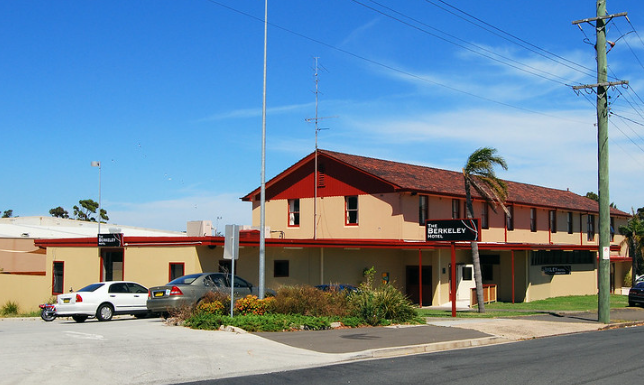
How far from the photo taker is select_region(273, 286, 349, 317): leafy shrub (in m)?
19.7

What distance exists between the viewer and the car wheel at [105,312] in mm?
23188

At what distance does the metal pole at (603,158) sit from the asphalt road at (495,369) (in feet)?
25.7

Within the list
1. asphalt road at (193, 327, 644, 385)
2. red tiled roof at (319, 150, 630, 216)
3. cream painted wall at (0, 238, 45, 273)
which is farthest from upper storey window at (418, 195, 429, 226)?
cream painted wall at (0, 238, 45, 273)

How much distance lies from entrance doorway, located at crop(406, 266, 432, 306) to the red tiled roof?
4.07 meters

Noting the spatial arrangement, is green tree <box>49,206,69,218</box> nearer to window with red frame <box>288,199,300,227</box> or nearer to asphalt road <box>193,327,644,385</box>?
window with red frame <box>288,199,300,227</box>

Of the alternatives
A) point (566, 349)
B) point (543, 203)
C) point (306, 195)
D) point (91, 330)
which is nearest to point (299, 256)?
point (306, 195)

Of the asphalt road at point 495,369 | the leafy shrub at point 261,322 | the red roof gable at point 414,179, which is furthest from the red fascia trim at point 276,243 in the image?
the asphalt road at point 495,369

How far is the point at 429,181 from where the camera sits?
3700 centimetres

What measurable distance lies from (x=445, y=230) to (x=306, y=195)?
14483mm

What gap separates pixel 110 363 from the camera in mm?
12297

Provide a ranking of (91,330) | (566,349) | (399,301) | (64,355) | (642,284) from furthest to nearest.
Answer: (642,284)
(399,301)
(91,330)
(566,349)
(64,355)

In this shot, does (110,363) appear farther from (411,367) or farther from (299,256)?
(299,256)

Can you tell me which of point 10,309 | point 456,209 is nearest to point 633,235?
point 456,209

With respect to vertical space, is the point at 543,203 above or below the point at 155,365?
above
